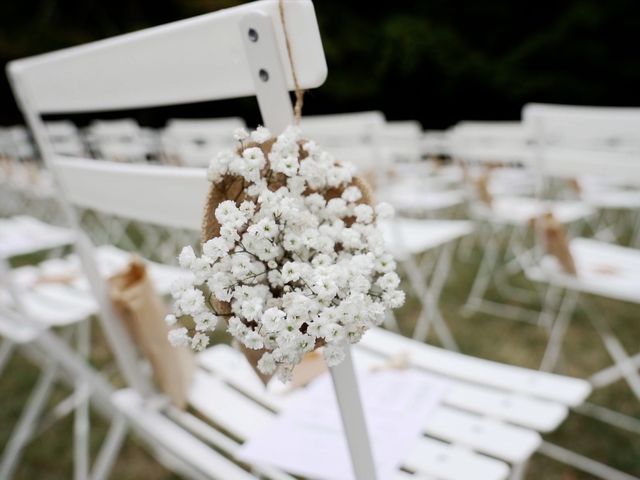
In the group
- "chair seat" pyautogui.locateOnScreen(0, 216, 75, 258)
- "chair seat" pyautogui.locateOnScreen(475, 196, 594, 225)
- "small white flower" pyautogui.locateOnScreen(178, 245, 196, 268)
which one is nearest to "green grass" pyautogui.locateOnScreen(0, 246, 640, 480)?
"chair seat" pyautogui.locateOnScreen(475, 196, 594, 225)

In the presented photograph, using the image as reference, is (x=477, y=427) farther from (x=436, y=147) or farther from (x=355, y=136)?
(x=436, y=147)

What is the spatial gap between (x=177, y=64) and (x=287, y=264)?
44 cm

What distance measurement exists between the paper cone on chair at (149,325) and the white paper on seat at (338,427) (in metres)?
0.28

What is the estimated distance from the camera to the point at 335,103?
1149 centimetres

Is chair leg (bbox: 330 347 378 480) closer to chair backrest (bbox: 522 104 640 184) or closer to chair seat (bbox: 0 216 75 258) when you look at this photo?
chair backrest (bbox: 522 104 640 184)

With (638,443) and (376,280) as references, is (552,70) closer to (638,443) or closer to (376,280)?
(638,443)

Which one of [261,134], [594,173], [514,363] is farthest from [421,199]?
[261,134]

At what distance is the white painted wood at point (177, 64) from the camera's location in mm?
743

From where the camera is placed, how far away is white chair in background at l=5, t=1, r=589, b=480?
2.56ft

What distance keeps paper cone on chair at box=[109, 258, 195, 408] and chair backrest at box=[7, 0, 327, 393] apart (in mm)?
73

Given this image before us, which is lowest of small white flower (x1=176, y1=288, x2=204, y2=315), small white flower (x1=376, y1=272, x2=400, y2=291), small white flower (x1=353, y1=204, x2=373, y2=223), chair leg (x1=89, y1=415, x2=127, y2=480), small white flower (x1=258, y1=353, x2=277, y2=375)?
chair leg (x1=89, y1=415, x2=127, y2=480)

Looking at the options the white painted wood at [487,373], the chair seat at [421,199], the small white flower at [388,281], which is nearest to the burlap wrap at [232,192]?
the small white flower at [388,281]

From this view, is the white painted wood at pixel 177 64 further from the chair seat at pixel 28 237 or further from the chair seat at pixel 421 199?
the chair seat at pixel 421 199

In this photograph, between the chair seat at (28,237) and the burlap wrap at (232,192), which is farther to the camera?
the chair seat at (28,237)
